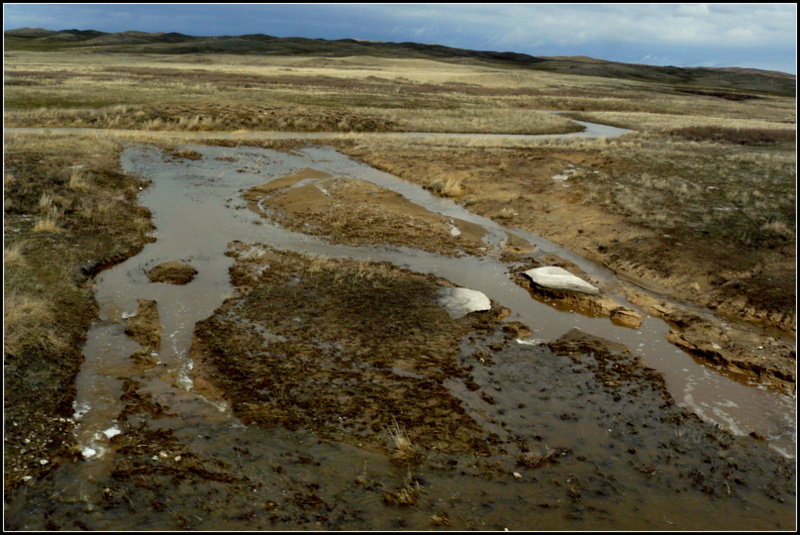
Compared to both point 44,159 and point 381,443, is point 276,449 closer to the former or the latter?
point 381,443

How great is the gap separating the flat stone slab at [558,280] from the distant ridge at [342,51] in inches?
5437

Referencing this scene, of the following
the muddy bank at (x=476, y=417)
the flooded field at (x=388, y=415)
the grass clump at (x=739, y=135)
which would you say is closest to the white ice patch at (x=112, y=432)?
the flooded field at (x=388, y=415)

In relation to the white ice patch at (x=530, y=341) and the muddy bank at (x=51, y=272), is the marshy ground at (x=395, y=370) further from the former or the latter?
the white ice patch at (x=530, y=341)

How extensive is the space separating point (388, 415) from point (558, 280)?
8549 mm

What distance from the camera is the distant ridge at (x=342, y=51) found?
138m

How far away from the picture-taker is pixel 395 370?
35.9 feet

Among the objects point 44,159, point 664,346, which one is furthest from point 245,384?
point 44,159

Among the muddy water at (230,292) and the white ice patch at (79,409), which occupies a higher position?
the muddy water at (230,292)

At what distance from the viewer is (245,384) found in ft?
33.0

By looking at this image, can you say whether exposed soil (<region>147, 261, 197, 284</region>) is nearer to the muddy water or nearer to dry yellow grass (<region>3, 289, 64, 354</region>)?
the muddy water

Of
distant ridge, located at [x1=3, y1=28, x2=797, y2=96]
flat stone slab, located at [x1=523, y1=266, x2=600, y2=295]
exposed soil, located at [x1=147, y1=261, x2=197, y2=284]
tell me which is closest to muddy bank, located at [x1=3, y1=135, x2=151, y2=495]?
exposed soil, located at [x1=147, y1=261, x2=197, y2=284]

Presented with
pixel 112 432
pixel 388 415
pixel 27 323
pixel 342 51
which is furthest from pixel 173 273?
pixel 342 51

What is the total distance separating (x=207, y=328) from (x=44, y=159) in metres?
20.1

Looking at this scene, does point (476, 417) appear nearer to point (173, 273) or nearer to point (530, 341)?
point (530, 341)
